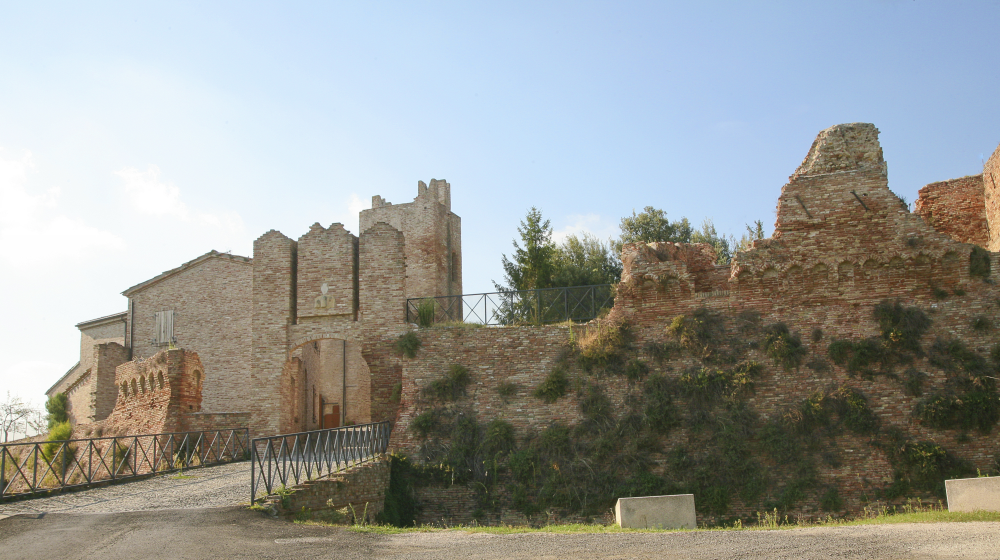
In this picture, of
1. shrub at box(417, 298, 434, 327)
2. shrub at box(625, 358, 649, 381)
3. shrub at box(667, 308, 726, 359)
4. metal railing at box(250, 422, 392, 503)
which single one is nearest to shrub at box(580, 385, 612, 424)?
shrub at box(625, 358, 649, 381)

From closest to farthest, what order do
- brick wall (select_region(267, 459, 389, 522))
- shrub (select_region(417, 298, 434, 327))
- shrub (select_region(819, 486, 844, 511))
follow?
brick wall (select_region(267, 459, 389, 522)) < shrub (select_region(819, 486, 844, 511)) < shrub (select_region(417, 298, 434, 327))

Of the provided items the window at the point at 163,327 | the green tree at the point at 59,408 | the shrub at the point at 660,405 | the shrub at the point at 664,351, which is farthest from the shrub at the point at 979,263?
the green tree at the point at 59,408

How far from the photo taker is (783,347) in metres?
13.4

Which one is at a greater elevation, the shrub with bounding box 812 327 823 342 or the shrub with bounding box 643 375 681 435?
the shrub with bounding box 812 327 823 342

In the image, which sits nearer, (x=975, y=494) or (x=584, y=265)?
(x=975, y=494)

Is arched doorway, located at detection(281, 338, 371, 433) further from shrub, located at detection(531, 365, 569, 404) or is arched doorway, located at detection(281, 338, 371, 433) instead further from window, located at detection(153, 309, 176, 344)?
shrub, located at detection(531, 365, 569, 404)

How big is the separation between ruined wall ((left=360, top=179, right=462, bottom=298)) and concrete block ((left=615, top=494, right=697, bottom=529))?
741 inches

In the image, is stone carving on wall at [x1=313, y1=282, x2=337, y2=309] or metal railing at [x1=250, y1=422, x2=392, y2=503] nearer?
metal railing at [x1=250, y1=422, x2=392, y2=503]

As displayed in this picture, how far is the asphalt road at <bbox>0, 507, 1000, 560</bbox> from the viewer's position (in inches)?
289

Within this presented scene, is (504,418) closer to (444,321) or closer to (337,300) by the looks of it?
(444,321)

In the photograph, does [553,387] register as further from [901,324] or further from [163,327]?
[163,327]

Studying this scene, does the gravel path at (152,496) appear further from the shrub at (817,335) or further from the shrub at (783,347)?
the shrub at (817,335)

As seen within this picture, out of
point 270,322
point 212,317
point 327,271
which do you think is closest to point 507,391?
point 327,271

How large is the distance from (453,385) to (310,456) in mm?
3054
